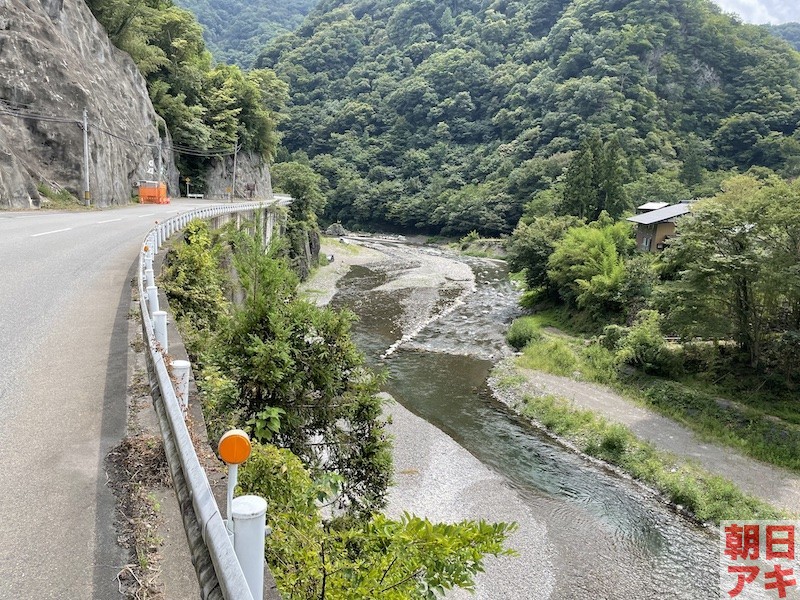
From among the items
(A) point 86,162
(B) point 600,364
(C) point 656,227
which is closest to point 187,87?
(A) point 86,162

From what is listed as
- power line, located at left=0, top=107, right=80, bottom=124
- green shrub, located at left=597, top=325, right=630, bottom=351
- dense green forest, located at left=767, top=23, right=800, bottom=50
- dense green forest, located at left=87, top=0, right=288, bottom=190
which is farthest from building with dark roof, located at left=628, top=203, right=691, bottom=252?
dense green forest, located at left=767, top=23, right=800, bottom=50

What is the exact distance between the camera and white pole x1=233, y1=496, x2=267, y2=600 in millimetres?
1989

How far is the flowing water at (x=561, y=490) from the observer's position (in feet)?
34.8

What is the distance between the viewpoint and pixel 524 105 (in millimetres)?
92125

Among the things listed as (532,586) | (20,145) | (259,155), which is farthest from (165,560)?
(259,155)

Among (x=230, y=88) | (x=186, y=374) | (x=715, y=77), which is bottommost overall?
(x=186, y=374)

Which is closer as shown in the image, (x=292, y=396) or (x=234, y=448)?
(x=234, y=448)

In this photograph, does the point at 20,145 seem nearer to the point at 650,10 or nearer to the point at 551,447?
the point at 551,447

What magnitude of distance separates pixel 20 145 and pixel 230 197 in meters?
24.1

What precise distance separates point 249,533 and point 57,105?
2905 cm

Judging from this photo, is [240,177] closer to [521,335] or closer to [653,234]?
[521,335]

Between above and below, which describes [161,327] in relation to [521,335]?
above

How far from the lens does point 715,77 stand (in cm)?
8275

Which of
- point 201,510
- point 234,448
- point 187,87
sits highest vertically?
point 187,87
